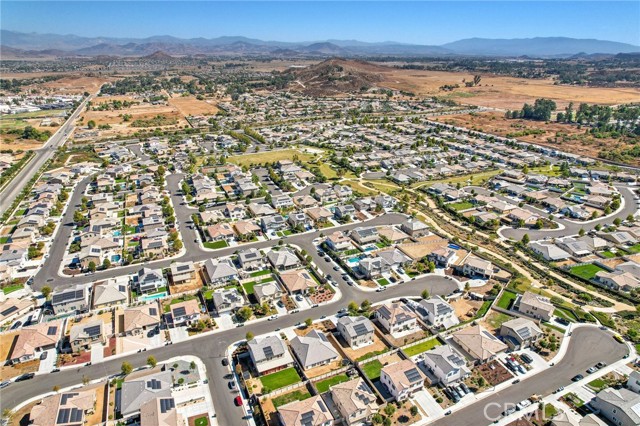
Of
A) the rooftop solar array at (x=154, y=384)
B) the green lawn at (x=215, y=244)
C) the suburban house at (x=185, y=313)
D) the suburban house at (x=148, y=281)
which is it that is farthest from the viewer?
the green lawn at (x=215, y=244)

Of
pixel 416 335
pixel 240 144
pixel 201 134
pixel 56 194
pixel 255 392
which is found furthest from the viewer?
pixel 201 134

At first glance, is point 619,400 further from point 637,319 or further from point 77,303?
point 77,303

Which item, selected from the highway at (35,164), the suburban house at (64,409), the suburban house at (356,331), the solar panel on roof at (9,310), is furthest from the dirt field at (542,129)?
the highway at (35,164)

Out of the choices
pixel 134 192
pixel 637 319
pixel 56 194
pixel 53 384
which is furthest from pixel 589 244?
pixel 56 194

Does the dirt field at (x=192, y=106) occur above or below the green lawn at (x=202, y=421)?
above

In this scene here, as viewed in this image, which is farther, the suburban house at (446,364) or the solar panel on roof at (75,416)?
the suburban house at (446,364)

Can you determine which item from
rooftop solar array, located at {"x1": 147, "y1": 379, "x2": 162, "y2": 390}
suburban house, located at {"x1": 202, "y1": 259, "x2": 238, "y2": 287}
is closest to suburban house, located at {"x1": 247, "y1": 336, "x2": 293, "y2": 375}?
rooftop solar array, located at {"x1": 147, "y1": 379, "x2": 162, "y2": 390}

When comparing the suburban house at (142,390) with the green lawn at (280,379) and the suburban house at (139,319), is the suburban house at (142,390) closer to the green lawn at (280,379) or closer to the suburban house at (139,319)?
the suburban house at (139,319)
